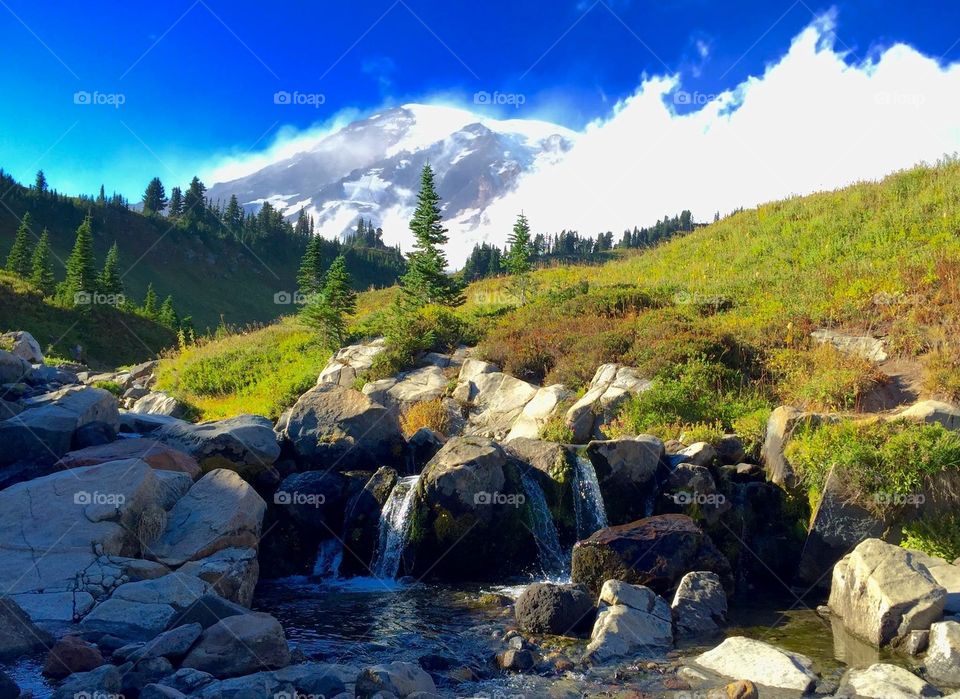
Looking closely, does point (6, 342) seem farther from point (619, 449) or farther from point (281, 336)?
point (619, 449)

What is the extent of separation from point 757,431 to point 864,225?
18179mm

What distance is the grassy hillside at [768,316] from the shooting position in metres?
17.1

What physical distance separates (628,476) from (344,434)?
6.92 metres

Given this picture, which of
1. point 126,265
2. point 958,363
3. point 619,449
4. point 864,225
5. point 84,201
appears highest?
point 84,201

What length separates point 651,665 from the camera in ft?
28.9

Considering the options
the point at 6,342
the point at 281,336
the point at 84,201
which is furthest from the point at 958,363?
the point at 84,201

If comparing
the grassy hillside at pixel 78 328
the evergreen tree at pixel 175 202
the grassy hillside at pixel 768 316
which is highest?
the evergreen tree at pixel 175 202

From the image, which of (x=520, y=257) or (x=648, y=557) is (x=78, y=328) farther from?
(x=648, y=557)

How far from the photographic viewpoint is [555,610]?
10.1 meters

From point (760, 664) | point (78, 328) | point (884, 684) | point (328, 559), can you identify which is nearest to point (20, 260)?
point (78, 328)

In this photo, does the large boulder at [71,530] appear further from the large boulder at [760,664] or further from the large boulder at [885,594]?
the large boulder at [885,594]

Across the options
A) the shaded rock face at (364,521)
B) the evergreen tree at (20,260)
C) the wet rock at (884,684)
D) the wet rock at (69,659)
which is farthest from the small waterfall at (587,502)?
the evergreen tree at (20,260)

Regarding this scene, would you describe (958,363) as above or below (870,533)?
above

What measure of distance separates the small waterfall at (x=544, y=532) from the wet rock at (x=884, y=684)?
5.69 meters
